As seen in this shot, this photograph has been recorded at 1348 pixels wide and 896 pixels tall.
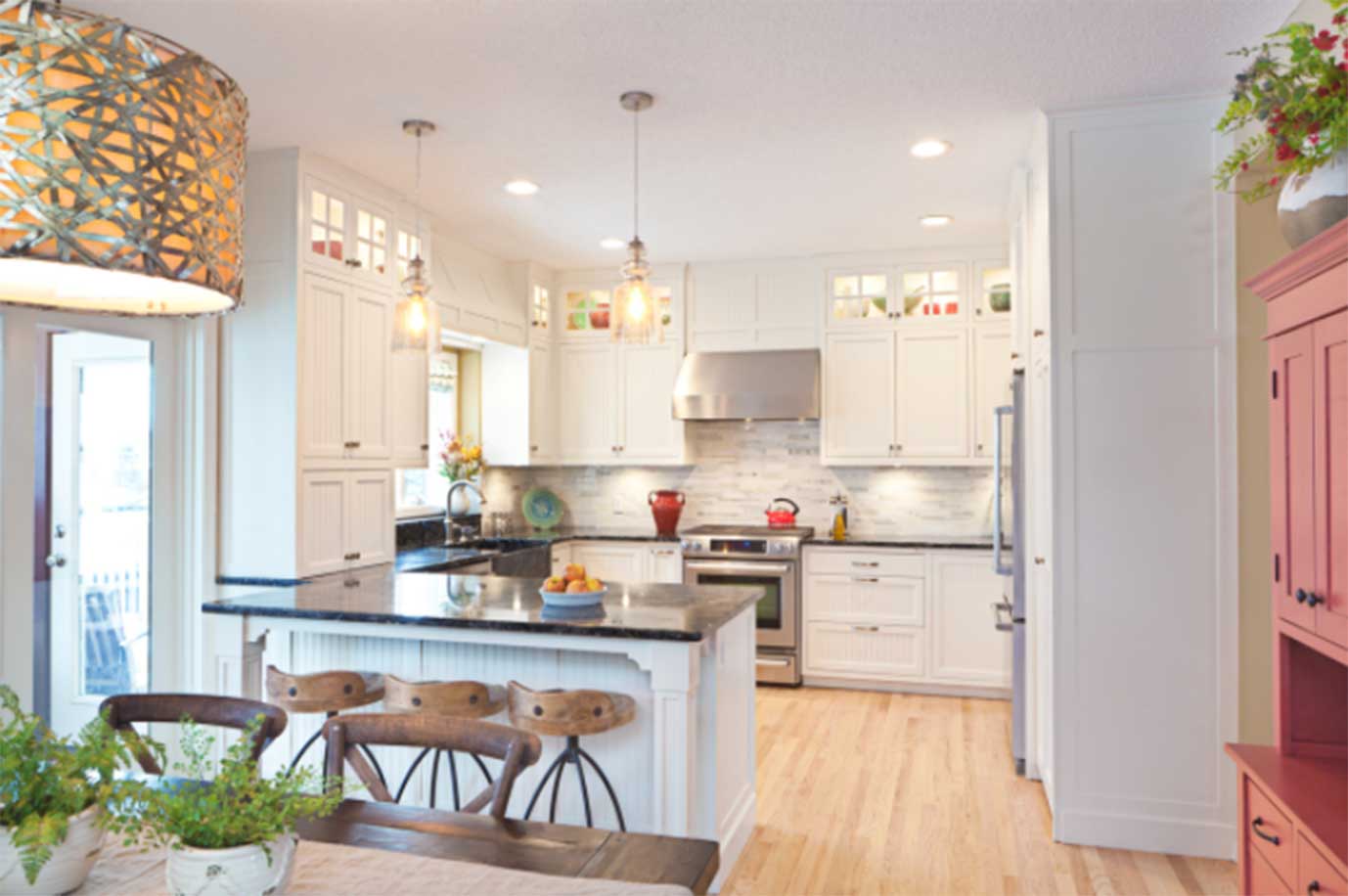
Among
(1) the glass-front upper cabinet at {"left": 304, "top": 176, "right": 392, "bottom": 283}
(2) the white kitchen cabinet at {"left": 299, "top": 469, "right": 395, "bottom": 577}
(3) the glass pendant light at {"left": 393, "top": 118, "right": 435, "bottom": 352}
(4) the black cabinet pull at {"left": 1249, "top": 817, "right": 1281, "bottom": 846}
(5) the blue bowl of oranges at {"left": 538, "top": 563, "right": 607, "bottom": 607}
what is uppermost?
(1) the glass-front upper cabinet at {"left": 304, "top": 176, "right": 392, "bottom": 283}

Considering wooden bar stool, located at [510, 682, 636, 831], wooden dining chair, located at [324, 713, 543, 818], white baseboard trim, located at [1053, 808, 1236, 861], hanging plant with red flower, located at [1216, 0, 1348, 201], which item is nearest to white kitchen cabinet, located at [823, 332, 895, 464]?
white baseboard trim, located at [1053, 808, 1236, 861]

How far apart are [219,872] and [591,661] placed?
181cm

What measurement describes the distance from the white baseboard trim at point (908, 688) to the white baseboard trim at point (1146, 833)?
2.04 m

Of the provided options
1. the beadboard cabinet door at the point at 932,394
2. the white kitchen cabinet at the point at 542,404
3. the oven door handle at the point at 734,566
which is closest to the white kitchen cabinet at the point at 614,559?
the oven door handle at the point at 734,566

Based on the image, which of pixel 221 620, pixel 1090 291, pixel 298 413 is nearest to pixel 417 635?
pixel 221 620

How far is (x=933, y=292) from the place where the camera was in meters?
5.71

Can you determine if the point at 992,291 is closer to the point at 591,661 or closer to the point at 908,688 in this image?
the point at 908,688

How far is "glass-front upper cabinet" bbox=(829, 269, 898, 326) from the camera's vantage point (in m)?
5.79

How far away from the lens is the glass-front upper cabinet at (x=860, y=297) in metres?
5.79

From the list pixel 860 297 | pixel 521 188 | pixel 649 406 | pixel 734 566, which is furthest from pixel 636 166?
pixel 734 566

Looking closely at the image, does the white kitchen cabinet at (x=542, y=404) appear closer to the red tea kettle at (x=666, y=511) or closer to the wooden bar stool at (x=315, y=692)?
the red tea kettle at (x=666, y=511)

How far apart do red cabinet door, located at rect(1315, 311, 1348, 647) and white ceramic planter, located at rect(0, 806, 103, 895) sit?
2.25 m

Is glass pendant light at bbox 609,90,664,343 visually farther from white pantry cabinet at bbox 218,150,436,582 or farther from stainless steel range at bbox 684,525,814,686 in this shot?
stainless steel range at bbox 684,525,814,686

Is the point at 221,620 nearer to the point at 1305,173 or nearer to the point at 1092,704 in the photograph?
the point at 1092,704
